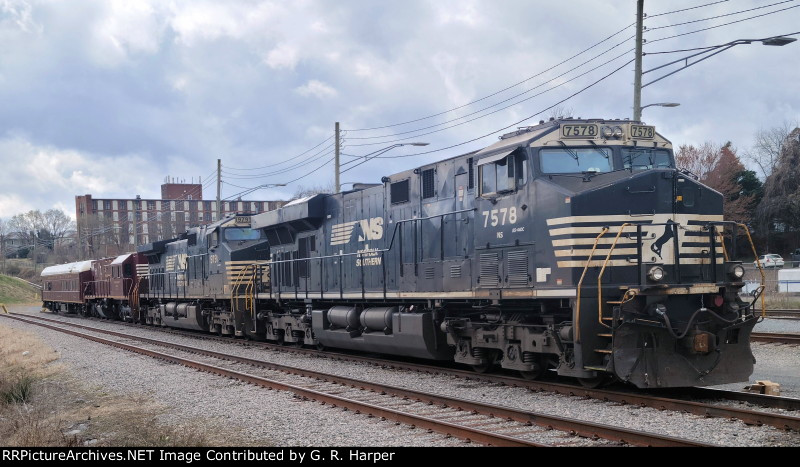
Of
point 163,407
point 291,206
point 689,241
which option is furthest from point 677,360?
point 291,206

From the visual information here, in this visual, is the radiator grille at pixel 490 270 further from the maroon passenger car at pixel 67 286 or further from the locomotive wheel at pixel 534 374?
the maroon passenger car at pixel 67 286

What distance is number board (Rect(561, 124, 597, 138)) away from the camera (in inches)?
424

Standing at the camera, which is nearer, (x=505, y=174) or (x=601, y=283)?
(x=601, y=283)

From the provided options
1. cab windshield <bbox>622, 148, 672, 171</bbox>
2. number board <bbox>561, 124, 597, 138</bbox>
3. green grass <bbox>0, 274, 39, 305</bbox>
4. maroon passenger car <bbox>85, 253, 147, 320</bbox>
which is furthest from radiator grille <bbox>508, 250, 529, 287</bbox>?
green grass <bbox>0, 274, 39, 305</bbox>

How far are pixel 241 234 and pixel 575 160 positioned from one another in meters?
14.8

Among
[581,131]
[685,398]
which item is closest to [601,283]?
[685,398]

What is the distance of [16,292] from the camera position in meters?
73.4

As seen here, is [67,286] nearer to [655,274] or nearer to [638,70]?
[638,70]

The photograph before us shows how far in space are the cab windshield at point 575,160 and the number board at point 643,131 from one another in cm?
52

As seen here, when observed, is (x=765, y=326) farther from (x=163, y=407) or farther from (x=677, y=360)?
(x=163, y=407)

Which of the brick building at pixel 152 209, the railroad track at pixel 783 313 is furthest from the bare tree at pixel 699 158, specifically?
the brick building at pixel 152 209

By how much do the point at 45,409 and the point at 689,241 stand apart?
32.2ft

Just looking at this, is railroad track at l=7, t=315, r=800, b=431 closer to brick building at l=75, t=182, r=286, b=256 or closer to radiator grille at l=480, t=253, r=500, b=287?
radiator grille at l=480, t=253, r=500, b=287

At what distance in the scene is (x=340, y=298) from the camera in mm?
16312
